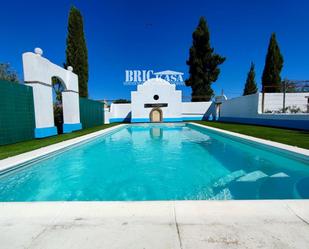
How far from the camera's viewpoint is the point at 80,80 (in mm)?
18562

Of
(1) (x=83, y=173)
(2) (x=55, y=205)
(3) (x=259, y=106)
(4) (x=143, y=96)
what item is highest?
(4) (x=143, y=96)

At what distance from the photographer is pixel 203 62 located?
27.4 m

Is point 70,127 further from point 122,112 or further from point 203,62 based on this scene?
point 203,62

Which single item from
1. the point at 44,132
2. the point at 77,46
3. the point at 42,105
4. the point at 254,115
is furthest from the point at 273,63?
the point at 44,132

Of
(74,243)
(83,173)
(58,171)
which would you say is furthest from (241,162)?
(58,171)

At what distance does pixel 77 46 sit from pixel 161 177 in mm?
19081

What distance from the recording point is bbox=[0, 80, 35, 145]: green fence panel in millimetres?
6441

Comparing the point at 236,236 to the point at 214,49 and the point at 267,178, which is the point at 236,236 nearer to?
the point at 267,178

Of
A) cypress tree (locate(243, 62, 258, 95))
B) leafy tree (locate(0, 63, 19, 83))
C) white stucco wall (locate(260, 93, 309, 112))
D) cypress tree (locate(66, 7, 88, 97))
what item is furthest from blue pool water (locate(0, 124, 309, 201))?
cypress tree (locate(243, 62, 258, 95))

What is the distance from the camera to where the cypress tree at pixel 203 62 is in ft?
88.9

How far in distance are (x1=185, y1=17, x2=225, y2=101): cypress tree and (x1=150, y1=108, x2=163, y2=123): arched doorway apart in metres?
7.14

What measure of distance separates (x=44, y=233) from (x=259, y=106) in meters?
16.2

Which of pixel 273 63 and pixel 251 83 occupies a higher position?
pixel 273 63

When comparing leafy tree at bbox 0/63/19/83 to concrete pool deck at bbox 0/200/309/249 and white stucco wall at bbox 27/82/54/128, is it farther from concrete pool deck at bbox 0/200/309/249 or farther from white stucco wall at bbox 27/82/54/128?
concrete pool deck at bbox 0/200/309/249
